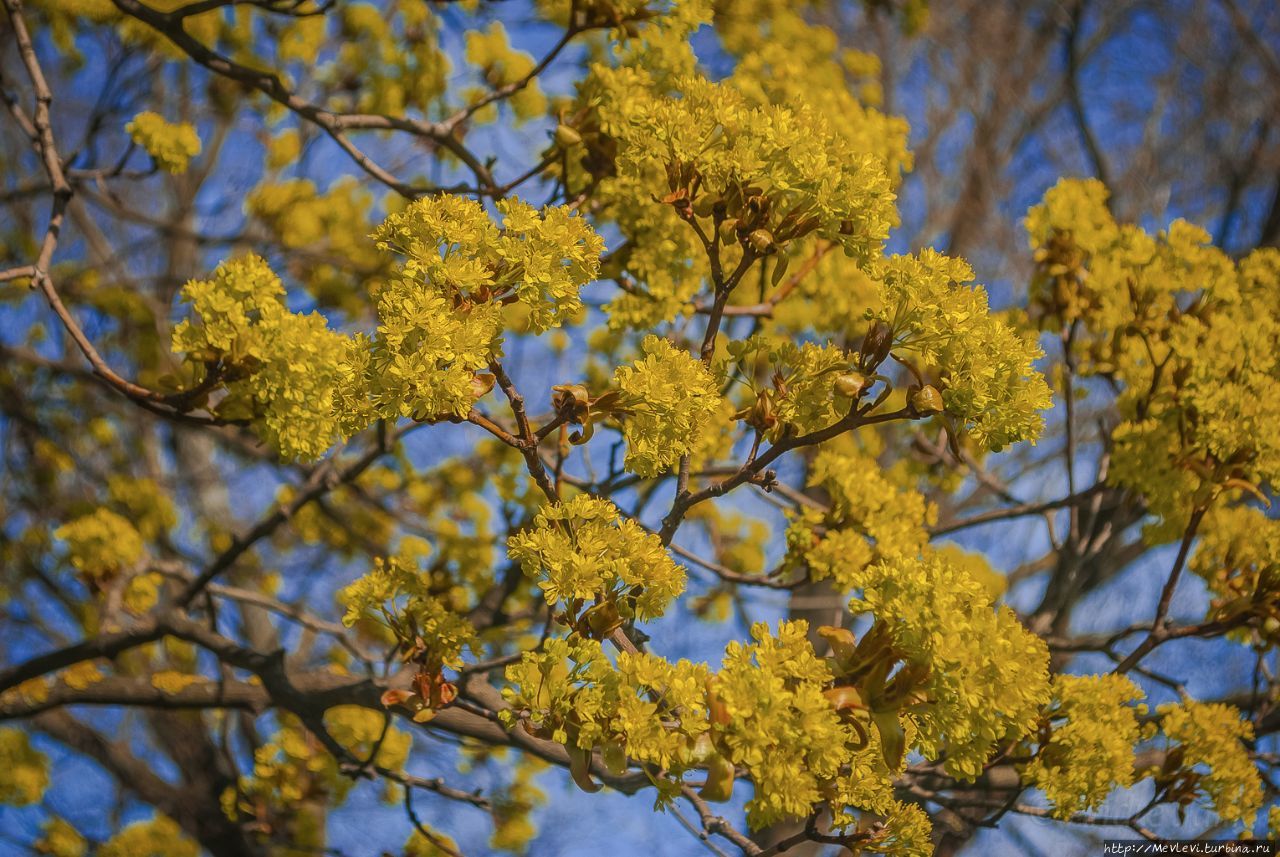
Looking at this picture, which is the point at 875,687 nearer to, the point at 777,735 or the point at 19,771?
the point at 777,735

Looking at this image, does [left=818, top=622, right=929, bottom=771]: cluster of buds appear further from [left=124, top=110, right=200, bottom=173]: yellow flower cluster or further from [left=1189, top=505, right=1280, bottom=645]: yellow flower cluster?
[left=124, top=110, right=200, bottom=173]: yellow flower cluster

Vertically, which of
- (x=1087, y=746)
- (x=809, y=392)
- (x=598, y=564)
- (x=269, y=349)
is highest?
(x=269, y=349)

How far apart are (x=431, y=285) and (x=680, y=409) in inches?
22.9

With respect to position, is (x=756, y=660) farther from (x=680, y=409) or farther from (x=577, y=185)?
(x=577, y=185)

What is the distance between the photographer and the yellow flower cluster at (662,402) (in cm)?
221

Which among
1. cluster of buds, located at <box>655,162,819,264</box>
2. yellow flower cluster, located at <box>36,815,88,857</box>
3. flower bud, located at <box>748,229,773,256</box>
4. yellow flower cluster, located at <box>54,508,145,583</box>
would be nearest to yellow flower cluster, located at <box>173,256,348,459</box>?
cluster of buds, located at <box>655,162,819,264</box>

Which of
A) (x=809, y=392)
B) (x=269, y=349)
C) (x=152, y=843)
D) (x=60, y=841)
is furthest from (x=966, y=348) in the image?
(x=60, y=841)

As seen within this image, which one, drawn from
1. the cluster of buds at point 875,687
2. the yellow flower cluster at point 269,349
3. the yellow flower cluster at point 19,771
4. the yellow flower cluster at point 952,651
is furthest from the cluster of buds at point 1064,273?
the yellow flower cluster at point 19,771

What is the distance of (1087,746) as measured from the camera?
2814mm

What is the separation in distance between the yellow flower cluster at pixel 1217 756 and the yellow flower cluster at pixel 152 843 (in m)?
5.18

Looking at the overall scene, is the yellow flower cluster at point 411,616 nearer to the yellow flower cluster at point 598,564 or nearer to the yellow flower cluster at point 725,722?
the yellow flower cluster at point 725,722

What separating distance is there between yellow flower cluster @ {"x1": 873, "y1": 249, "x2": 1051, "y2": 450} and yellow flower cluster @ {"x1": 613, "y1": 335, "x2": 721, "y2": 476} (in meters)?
0.46

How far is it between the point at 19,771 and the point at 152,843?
1.03 metres

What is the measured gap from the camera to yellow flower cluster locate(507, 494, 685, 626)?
214cm
